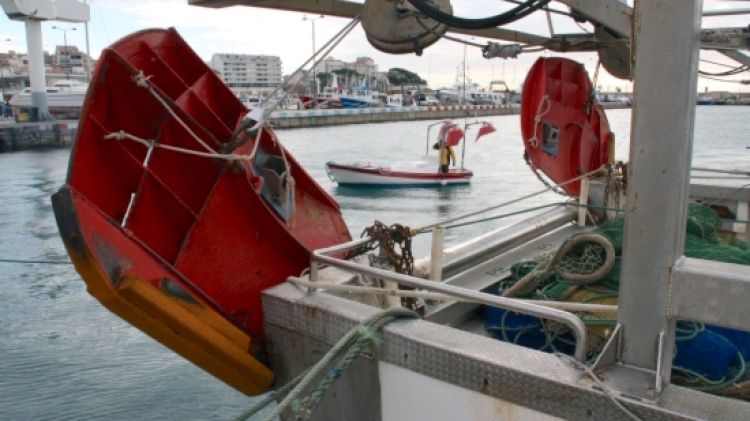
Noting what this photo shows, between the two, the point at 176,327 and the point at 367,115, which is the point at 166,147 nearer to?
the point at 176,327

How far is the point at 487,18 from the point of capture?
317 cm

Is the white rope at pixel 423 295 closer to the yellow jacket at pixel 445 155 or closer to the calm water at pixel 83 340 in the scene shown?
the calm water at pixel 83 340

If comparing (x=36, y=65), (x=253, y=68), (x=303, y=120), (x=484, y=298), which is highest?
(x=253, y=68)

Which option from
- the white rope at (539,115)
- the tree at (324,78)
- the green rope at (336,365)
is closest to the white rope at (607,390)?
the green rope at (336,365)

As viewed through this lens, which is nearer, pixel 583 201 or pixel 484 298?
pixel 484 298

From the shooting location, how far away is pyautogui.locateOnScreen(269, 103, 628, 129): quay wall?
6283 cm

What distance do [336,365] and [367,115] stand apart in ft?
234

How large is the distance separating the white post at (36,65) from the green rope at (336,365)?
48.7 metres

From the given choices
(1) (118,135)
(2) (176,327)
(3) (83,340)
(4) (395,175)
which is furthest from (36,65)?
(2) (176,327)

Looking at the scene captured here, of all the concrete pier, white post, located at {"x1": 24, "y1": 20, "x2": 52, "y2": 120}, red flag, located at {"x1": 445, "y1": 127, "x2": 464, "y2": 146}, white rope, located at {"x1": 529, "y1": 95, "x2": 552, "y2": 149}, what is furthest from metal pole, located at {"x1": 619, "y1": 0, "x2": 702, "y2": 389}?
the concrete pier

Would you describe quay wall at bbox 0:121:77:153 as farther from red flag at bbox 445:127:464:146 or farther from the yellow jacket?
red flag at bbox 445:127:464:146

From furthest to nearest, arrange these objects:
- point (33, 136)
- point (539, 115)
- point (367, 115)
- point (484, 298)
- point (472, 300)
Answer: point (367, 115), point (33, 136), point (539, 115), point (472, 300), point (484, 298)

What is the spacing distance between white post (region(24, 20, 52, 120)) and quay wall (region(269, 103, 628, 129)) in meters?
17.7

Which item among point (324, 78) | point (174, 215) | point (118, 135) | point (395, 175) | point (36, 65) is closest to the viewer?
point (118, 135)
